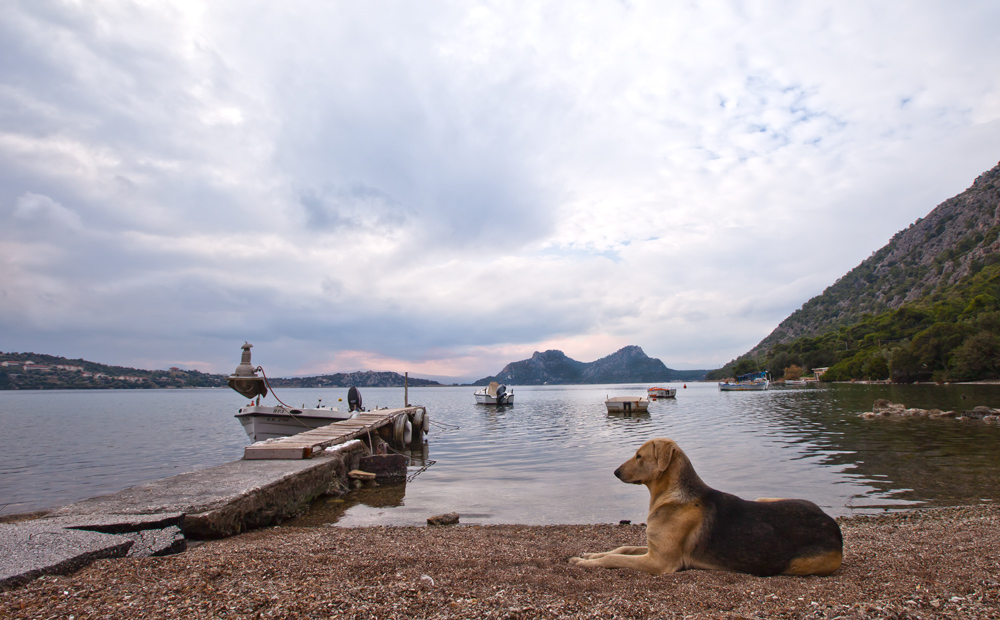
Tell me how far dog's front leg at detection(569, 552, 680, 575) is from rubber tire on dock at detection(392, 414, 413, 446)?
20.7m

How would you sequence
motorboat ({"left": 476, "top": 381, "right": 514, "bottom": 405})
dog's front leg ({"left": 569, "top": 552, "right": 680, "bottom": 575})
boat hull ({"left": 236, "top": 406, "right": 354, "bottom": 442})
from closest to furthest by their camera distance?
1. dog's front leg ({"left": 569, "top": 552, "right": 680, "bottom": 575})
2. boat hull ({"left": 236, "top": 406, "right": 354, "bottom": 442})
3. motorboat ({"left": 476, "top": 381, "right": 514, "bottom": 405})

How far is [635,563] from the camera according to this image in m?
5.07

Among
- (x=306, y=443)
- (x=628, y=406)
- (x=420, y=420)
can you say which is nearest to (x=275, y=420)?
(x=420, y=420)

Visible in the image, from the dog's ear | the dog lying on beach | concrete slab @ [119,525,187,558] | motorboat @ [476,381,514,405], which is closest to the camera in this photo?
the dog lying on beach

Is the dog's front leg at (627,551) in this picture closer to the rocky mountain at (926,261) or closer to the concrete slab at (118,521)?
the concrete slab at (118,521)

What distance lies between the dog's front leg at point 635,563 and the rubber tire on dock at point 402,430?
20.7 m

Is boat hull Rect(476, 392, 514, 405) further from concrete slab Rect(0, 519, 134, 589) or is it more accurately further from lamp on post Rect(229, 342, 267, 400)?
concrete slab Rect(0, 519, 134, 589)

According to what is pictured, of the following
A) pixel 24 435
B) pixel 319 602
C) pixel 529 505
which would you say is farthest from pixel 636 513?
pixel 24 435

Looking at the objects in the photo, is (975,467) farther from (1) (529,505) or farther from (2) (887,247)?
(2) (887,247)

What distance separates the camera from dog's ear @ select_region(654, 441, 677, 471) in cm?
517

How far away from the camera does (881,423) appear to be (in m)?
27.1

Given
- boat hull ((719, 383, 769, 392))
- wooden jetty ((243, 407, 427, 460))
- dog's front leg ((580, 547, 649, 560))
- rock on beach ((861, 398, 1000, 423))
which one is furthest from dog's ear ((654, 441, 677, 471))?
boat hull ((719, 383, 769, 392))

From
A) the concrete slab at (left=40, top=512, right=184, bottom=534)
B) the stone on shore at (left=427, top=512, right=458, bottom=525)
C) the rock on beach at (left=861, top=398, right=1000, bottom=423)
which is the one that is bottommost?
the stone on shore at (left=427, top=512, right=458, bottom=525)

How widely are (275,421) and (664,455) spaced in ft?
74.6
